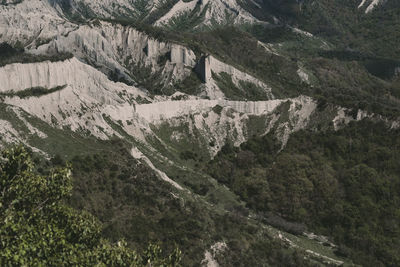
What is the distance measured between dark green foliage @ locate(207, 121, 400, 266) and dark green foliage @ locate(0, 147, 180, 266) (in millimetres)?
80040

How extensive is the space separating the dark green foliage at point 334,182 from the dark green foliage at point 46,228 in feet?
263

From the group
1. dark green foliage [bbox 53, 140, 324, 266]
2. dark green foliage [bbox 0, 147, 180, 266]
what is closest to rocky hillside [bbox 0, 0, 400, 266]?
dark green foliage [bbox 53, 140, 324, 266]

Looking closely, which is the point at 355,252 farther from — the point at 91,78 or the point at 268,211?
the point at 91,78

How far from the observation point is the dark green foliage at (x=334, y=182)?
10844 cm

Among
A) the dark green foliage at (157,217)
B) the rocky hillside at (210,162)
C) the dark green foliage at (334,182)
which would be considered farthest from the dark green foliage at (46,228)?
the dark green foliage at (334,182)

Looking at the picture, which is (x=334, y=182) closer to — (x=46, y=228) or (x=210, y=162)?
(x=210, y=162)

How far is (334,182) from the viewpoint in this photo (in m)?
123

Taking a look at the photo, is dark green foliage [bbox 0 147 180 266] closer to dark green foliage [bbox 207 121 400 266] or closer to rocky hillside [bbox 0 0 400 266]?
rocky hillside [bbox 0 0 400 266]

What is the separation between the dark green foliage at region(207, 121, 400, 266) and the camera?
108438 mm

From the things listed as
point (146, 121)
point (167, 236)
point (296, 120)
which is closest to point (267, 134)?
point (296, 120)

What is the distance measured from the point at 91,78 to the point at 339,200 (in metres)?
84.1

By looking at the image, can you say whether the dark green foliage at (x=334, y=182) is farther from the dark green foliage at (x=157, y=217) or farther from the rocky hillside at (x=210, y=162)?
the dark green foliage at (x=157, y=217)

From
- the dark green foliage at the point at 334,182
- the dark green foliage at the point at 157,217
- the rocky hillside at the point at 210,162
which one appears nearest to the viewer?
the dark green foliage at the point at 157,217

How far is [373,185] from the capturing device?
120 meters
